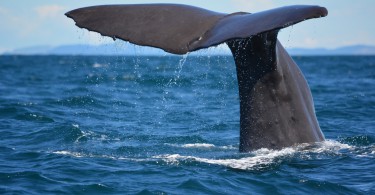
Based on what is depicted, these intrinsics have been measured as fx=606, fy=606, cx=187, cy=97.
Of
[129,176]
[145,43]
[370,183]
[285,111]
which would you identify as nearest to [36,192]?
[129,176]

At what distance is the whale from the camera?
484 centimetres

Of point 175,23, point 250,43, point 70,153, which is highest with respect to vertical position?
point 175,23

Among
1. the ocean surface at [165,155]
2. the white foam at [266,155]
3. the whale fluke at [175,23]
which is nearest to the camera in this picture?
the whale fluke at [175,23]

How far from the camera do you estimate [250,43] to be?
581 cm

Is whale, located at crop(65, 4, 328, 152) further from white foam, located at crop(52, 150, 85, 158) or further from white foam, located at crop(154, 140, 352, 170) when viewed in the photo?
white foam, located at crop(52, 150, 85, 158)

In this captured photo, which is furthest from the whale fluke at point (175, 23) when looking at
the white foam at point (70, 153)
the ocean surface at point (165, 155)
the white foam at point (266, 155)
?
the white foam at point (70, 153)

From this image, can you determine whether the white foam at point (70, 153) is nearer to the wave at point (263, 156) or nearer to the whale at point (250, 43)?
the wave at point (263, 156)

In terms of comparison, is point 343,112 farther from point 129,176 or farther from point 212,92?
point 129,176

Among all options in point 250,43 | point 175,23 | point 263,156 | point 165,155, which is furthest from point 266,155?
point 175,23

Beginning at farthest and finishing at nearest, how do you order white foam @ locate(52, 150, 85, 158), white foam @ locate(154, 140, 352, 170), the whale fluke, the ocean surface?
1. white foam @ locate(52, 150, 85, 158)
2. white foam @ locate(154, 140, 352, 170)
3. the ocean surface
4. the whale fluke

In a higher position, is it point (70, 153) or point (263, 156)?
point (263, 156)

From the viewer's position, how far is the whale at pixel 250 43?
4.84 meters

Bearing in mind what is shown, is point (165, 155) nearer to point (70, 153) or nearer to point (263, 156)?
point (70, 153)

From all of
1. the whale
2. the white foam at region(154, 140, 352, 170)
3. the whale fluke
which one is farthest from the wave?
the whale fluke
